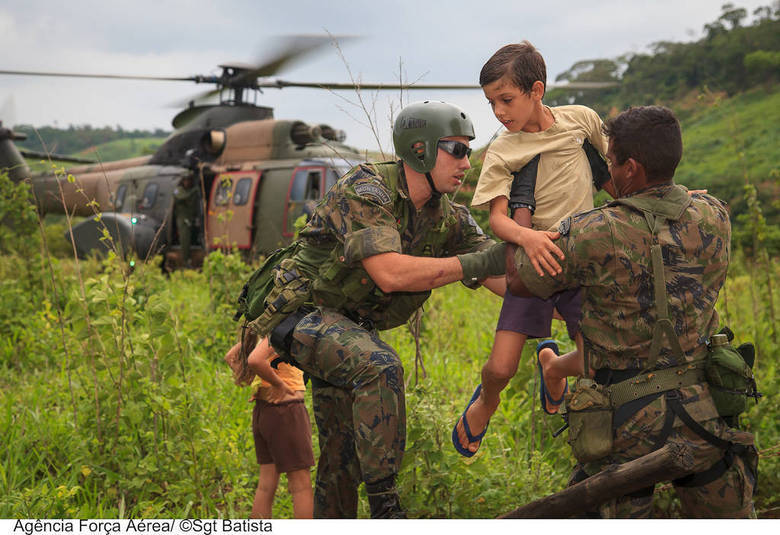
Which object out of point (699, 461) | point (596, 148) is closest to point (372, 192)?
point (596, 148)

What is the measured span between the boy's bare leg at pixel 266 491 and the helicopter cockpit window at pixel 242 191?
8981 millimetres

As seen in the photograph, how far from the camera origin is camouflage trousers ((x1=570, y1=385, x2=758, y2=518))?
2.62 m

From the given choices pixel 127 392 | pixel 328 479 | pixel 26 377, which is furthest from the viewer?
pixel 26 377

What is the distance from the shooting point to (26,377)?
22.1ft

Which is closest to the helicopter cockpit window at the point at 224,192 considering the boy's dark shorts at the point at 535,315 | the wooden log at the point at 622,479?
the boy's dark shorts at the point at 535,315

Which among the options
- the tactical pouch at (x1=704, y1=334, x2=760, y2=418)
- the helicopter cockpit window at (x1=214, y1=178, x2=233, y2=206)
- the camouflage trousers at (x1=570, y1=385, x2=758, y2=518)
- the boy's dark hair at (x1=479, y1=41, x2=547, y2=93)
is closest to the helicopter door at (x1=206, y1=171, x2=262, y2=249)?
the helicopter cockpit window at (x1=214, y1=178, x2=233, y2=206)

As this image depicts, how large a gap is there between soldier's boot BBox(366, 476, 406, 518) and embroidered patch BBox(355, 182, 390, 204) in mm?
1167

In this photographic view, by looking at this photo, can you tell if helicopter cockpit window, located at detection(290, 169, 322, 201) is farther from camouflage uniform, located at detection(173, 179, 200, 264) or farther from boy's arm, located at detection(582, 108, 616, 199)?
boy's arm, located at detection(582, 108, 616, 199)

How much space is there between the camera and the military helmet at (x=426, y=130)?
3.30 m

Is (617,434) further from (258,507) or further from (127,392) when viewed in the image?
(127,392)

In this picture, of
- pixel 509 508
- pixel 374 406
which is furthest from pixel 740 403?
pixel 509 508

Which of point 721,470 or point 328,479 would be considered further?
point 328,479

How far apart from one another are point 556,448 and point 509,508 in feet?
2.92

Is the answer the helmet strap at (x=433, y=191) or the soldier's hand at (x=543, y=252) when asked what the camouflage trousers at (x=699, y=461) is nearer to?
the soldier's hand at (x=543, y=252)
